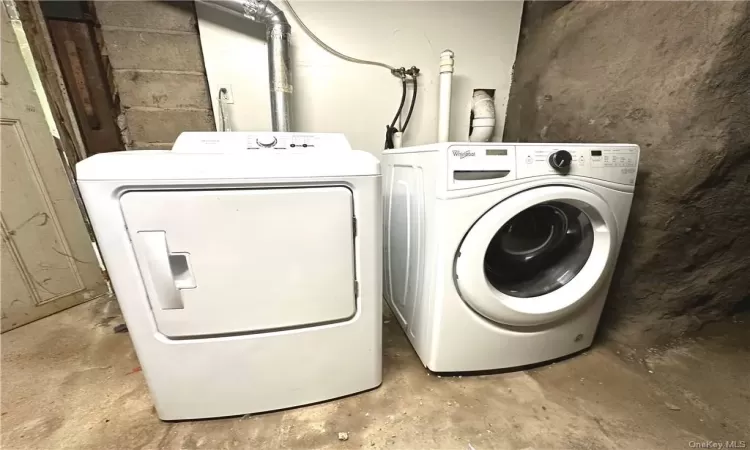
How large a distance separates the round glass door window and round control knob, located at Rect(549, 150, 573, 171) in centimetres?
18

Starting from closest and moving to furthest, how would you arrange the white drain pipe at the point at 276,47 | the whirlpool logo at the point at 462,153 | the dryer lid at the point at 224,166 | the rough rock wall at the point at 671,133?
the dryer lid at the point at 224,166
the whirlpool logo at the point at 462,153
the rough rock wall at the point at 671,133
the white drain pipe at the point at 276,47

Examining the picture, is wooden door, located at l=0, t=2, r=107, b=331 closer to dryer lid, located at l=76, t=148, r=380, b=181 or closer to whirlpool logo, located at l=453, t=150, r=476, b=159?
dryer lid, located at l=76, t=148, r=380, b=181

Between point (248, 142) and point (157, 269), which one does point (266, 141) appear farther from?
point (157, 269)

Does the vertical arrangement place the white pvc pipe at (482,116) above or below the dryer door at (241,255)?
above

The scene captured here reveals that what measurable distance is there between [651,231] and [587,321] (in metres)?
0.39

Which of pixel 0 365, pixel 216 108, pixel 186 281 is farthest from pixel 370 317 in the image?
pixel 0 365

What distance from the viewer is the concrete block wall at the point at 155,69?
1.27 m

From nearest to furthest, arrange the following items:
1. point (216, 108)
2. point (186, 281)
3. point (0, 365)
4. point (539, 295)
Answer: point (186, 281), point (539, 295), point (0, 365), point (216, 108)

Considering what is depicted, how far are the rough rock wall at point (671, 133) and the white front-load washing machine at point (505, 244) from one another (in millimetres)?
174

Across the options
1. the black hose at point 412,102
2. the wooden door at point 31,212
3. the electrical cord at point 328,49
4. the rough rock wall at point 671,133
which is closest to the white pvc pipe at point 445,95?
the black hose at point 412,102

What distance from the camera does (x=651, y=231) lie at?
1059 millimetres

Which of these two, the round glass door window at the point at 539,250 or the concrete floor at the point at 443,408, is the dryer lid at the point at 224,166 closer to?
the round glass door window at the point at 539,250

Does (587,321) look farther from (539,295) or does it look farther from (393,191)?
(393,191)

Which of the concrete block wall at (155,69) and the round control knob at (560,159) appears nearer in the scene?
the round control knob at (560,159)
